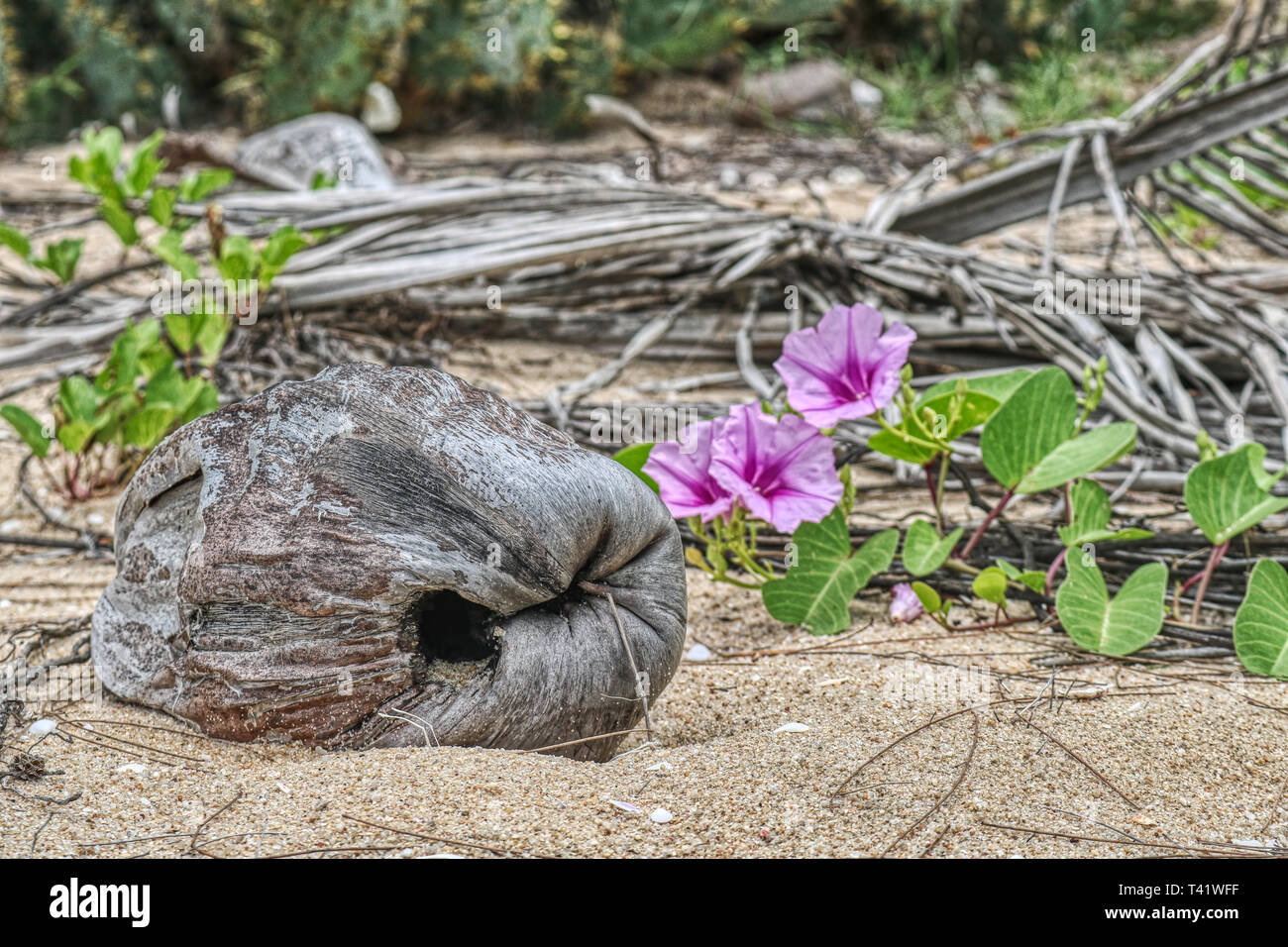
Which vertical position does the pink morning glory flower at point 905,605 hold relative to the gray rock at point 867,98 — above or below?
below

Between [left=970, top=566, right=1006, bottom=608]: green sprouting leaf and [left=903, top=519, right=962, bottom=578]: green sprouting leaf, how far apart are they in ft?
0.21

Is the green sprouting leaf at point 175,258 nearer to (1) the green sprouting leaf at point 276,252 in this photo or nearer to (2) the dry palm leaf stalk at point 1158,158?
(1) the green sprouting leaf at point 276,252

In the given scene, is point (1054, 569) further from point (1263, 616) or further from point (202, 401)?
point (202, 401)

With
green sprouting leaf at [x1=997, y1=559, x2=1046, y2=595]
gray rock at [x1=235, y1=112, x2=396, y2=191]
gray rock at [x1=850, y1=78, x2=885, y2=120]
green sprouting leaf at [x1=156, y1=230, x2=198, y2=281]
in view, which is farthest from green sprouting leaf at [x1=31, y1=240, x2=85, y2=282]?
gray rock at [x1=850, y1=78, x2=885, y2=120]

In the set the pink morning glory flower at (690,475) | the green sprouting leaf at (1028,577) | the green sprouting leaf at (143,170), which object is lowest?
the green sprouting leaf at (1028,577)

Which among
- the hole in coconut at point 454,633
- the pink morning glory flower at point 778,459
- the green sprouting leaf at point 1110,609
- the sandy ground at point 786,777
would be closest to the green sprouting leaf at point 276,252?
the sandy ground at point 786,777

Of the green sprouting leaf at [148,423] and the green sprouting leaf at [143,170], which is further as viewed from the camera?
the green sprouting leaf at [143,170]

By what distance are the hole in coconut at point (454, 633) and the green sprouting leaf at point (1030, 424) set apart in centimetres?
83

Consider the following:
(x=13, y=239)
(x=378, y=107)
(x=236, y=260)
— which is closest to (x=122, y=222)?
(x=13, y=239)

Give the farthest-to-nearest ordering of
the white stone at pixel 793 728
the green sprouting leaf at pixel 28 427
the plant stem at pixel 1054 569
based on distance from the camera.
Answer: the green sprouting leaf at pixel 28 427 < the plant stem at pixel 1054 569 < the white stone at pixel 793 728

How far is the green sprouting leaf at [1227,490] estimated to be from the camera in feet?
5.86

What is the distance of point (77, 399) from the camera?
2.24 meters
